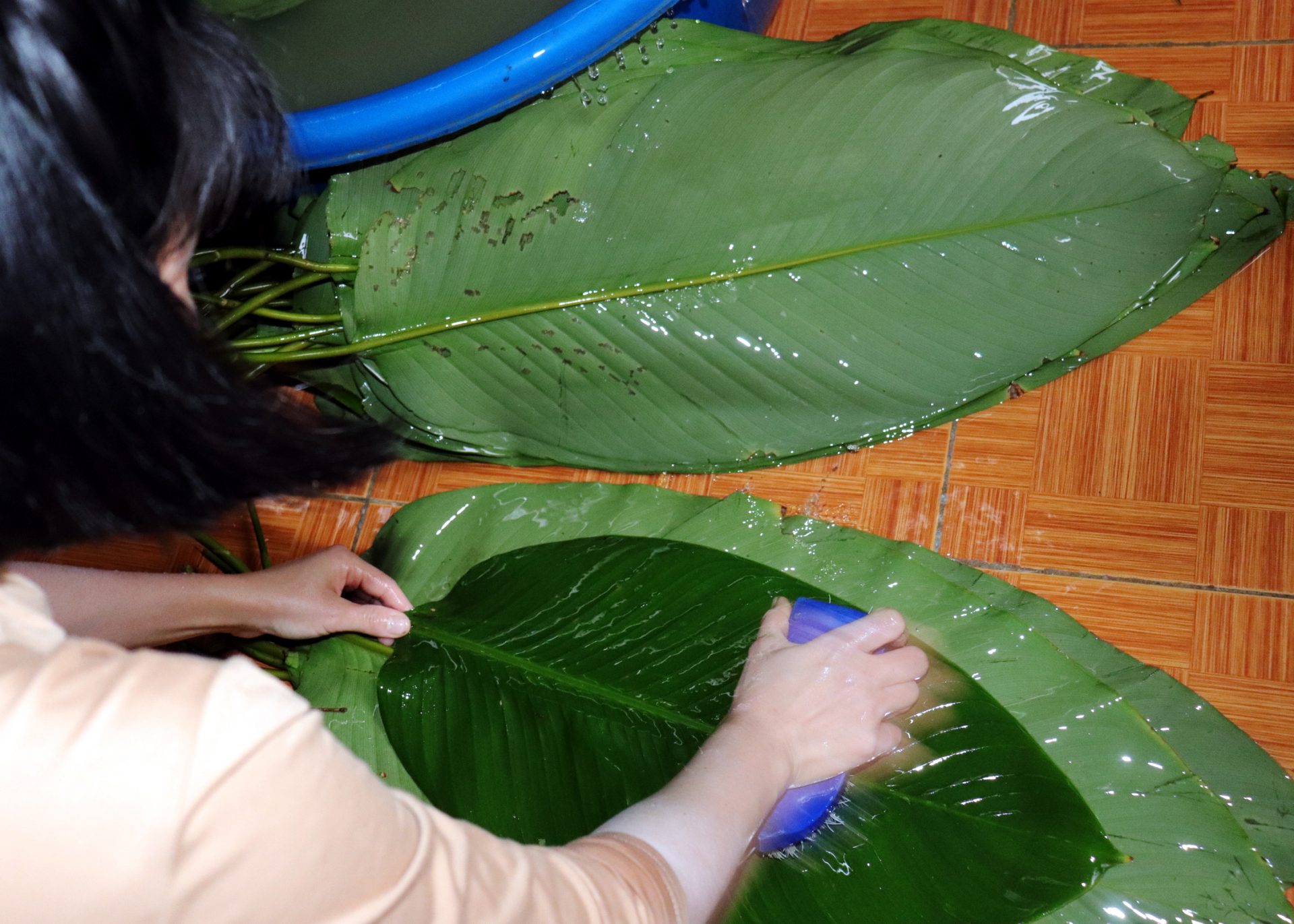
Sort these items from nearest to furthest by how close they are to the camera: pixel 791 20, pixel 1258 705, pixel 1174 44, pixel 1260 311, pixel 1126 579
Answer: pixel 1258 705 < pixel 1126 579 < pixel 1260 311 < pixel 1174 44 < pixel 791 20

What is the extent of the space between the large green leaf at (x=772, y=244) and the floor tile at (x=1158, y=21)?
0.17m

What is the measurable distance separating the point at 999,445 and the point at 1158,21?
31.8 inches

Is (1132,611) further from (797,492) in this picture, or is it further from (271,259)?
(271,259)

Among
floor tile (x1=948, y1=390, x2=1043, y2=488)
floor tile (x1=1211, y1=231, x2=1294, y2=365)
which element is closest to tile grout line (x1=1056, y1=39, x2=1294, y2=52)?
floor tile (x1=1211, y1=231, x2=1294, y2=365)

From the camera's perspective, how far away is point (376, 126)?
1390 millimetres

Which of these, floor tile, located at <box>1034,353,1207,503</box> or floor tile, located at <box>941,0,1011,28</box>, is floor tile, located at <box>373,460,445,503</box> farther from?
floor tile, located at <box>941,0,1011,28</box>

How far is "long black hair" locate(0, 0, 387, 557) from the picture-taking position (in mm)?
534

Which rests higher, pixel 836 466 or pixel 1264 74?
pixel 1264 74

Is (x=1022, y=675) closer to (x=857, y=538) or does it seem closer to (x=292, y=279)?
(x=857, y=538)

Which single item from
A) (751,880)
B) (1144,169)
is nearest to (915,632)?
(751,880)

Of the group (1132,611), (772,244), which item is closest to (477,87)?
(772,244)

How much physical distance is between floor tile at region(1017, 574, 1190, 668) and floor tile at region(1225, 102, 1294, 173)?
68 centimetres

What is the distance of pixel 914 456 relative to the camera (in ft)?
4.68

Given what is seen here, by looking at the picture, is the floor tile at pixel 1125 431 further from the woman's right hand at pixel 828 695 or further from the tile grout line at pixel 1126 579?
the woman's right hand at pixel 828 695
